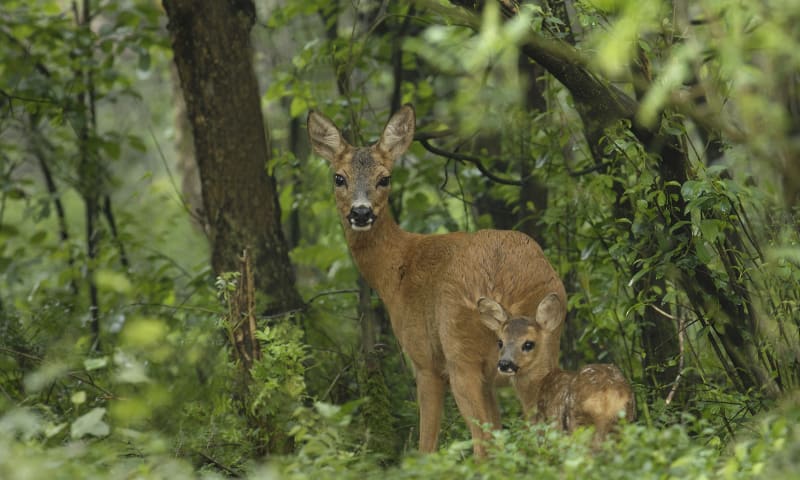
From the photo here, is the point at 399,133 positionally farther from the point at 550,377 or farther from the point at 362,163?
the point at 550,377

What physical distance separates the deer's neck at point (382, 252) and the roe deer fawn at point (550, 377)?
1.08m

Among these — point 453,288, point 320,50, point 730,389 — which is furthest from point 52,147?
point 730,389

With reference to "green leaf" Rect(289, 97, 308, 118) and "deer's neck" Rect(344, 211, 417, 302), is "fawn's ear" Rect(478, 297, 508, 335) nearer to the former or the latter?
"deer's neck" Rect(344, 211, 417, 302)

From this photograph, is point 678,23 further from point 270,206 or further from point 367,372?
point 270,206

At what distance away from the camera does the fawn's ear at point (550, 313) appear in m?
6.28

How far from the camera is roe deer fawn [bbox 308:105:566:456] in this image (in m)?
6.70

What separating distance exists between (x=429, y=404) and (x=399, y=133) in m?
1.93

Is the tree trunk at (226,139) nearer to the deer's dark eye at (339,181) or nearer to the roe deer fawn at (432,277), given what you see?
the roe deer fawn at (432,277)

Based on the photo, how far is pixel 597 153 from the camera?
25.1ft

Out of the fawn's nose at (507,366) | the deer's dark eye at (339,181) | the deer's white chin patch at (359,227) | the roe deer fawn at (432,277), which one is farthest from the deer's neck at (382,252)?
the fawn's nose at (507,366)

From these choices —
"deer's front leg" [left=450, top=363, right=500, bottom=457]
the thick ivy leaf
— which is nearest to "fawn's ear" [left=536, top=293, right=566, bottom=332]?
"deer's front leg" [left=450, top=363, right=500, bottom=457]

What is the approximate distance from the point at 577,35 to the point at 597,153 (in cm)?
79

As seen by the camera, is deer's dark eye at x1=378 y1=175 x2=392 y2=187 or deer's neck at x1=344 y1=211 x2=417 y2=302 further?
deer's dark eye at x1=378 y1=175 x2=392 y2=187

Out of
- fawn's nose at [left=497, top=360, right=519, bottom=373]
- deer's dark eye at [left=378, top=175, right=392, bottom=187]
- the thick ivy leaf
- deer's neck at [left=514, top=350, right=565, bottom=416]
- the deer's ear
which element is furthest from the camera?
the deer's ear
